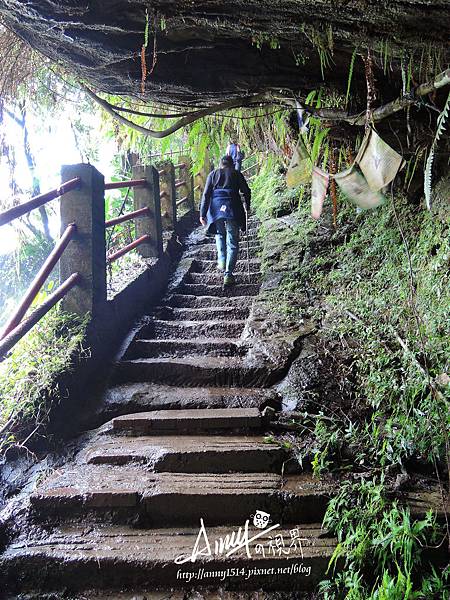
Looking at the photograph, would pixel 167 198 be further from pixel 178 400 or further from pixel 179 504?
pixel 179 504

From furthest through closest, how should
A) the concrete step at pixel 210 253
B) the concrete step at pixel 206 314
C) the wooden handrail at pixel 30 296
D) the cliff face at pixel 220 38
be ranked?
the concrete step at pixel 210 253
the concrete step at pixel 206 314
the wooden handrail at pixel 30 296
the cliff face at pixel 220 38

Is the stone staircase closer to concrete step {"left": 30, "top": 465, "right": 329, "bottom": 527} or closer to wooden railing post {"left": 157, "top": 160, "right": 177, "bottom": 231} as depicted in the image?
concrete step {"left": 30, "top": 465, "right": 329, "bottom": 527}

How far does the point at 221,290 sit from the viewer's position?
5.99 meters

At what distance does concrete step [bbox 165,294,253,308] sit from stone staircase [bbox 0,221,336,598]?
1655mm

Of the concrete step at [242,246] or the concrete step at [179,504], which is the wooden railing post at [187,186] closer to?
the concrete step at [242,246]

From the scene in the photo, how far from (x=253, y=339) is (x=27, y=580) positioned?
9.11 feet

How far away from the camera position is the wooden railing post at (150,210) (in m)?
6.06

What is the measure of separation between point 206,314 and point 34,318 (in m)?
2.27

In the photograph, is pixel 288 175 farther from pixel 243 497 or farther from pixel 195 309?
pixel 243 497

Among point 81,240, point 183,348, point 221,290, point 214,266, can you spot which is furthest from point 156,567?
point 214,266

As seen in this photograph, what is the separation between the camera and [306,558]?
2396 mm

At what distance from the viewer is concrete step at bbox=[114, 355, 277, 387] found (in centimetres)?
396

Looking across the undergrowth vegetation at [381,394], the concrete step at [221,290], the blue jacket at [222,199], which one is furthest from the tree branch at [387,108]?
the concrete step at [221,290]

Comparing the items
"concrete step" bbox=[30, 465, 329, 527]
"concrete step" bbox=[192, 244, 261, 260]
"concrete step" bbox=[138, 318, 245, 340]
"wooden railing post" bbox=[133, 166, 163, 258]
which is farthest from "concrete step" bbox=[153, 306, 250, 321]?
"concrete step" bbox=[30, 465, 329, 527]
